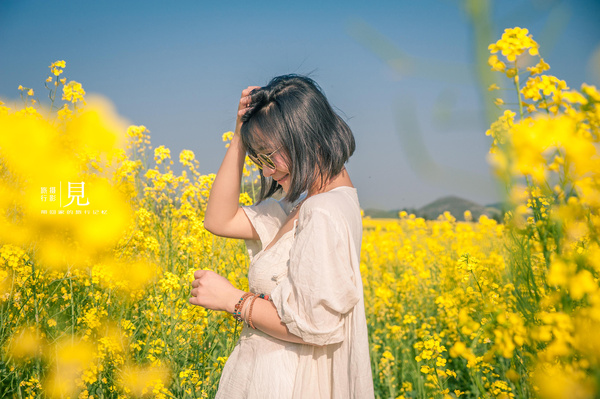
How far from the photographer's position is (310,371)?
46.4 inches

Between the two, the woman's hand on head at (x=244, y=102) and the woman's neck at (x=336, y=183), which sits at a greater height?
the woman's hand on head at (x=244, y=102)

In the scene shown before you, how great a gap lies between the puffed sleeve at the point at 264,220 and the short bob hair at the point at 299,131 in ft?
0.82

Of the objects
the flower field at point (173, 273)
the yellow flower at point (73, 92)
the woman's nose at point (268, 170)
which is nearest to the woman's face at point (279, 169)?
the woman's nose at point (268, 170)

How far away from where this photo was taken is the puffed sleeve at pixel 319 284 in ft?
3.53

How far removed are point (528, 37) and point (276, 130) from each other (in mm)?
649

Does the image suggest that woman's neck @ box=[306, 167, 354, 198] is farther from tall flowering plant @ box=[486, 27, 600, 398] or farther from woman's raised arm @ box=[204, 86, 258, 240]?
tall flowering plant @ box=[486, 27, 600, 398]

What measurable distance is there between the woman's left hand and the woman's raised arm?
0.32m

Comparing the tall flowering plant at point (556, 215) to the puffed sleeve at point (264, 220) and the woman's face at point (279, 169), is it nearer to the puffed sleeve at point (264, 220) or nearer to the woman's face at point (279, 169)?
the woman's face at point (279, 169)

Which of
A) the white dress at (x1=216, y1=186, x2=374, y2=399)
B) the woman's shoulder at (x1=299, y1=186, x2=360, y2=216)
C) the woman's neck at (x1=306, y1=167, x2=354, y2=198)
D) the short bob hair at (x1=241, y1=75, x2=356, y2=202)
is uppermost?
the short bob hair at (x1=241, y1=75, x2=356, y2=202)

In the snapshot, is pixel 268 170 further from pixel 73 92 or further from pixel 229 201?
pixel 73 92

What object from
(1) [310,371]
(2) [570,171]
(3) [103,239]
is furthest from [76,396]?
(2) [570,171]

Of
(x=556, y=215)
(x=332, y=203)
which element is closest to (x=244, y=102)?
(x=332, y=203)

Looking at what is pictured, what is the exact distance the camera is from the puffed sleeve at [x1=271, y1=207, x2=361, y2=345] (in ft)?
3.53

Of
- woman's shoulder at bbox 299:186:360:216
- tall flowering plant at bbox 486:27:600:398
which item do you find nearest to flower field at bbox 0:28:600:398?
tall flowering plant at bbox 486:27:600:398
